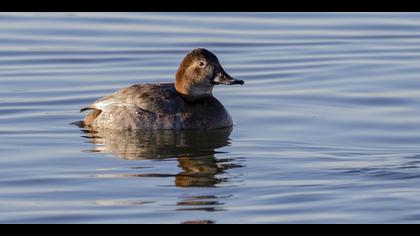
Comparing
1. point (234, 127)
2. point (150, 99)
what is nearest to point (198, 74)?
point (150, 99)

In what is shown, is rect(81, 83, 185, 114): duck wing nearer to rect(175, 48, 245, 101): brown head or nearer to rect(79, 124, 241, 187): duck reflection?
rect(175, 48, 245, 101): brown head

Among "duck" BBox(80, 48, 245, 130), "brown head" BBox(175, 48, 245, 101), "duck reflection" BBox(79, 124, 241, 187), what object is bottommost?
"duck reflection" BBox(79, 124, 241, 187)

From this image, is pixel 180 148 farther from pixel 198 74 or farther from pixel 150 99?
pixel 198 74

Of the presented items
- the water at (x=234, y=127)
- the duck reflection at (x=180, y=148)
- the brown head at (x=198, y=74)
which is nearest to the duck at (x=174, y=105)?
the brown head at (x=198, y=74)

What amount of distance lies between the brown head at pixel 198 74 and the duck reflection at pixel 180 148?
71 cm

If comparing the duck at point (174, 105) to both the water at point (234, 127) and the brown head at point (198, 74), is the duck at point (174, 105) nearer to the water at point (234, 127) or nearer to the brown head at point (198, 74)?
the brown head at point (198, 74)

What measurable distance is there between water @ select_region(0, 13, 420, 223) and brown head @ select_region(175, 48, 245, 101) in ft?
1.99

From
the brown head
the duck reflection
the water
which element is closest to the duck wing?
the brown head

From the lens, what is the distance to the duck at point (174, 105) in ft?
51.6

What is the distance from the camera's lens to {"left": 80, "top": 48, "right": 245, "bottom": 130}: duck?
15.7 metres

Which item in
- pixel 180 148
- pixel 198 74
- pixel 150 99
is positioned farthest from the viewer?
pixel 198 74

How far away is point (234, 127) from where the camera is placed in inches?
623

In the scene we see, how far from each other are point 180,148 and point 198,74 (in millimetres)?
1749

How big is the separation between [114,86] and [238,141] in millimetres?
3837
